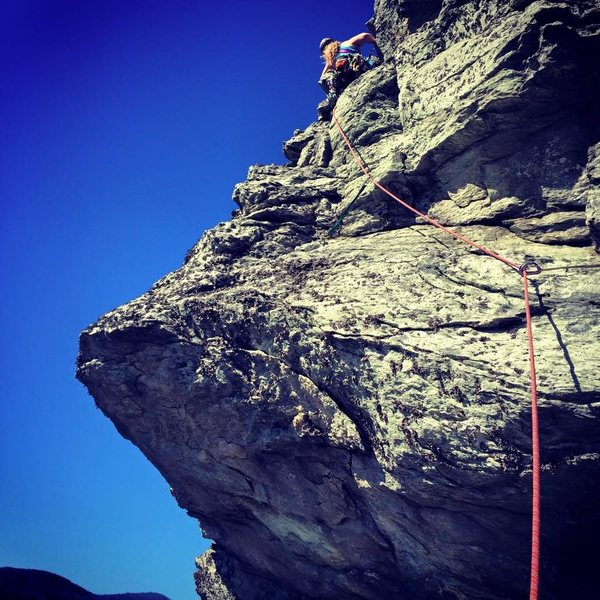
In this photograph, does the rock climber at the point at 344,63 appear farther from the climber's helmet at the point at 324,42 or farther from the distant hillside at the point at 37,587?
the distant hillside at the point at 37,587

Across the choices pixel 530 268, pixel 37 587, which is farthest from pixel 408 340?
pixel 37 587

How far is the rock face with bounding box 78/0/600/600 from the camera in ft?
30.4

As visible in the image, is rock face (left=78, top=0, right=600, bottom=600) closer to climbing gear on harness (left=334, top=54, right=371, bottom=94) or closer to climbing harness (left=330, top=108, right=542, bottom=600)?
climbing harness (left=330, top=108, right=542, bottom=600)

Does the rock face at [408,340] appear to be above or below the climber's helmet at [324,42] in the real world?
below

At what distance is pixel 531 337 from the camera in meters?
8.19

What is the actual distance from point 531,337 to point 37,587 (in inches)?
916

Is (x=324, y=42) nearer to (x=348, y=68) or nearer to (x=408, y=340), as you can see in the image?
(x=348, y=68)

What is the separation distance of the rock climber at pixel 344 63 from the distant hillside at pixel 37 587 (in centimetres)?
2363

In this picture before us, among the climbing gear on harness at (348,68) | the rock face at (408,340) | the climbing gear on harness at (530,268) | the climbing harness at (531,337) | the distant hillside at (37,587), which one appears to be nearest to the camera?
the climbing harness at (531,337)

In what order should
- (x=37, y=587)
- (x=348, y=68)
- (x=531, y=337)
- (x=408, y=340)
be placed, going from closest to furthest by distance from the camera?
(x=531, y=337) → (x=408, y=340) → (x=348, y=68) → (x=37, y=587)

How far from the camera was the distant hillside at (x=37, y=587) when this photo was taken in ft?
60.1

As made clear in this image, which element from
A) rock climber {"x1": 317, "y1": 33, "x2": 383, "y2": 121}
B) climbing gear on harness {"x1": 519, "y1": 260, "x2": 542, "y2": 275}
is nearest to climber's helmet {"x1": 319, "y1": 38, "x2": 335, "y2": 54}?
rock climber {"x1": 317, "y1": 33, "x2": 383, "y2": 121}

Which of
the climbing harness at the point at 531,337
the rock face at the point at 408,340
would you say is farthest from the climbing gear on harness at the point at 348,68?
the climbing harness at the point at 531,337

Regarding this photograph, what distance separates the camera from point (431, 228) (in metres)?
12.4
